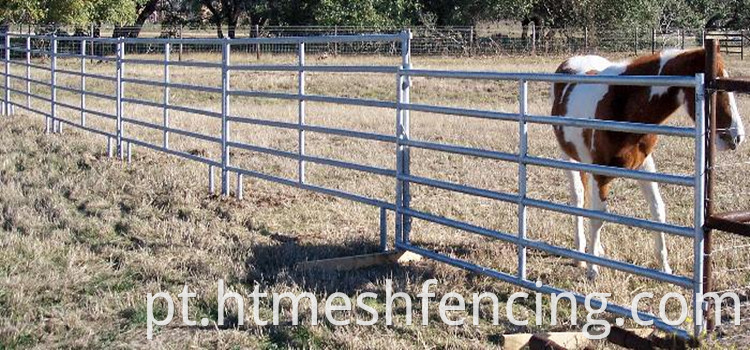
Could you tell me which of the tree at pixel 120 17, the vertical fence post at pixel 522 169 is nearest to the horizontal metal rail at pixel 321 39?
the vertical fence post at pixel 522 169

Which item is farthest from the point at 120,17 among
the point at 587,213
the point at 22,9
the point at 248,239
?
the point at 587,213

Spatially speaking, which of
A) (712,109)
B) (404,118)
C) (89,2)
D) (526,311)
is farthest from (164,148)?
(89,2)

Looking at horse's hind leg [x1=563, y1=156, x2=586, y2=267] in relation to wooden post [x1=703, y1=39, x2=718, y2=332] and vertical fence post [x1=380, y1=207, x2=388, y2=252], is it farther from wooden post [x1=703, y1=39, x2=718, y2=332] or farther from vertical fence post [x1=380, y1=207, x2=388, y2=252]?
wooden post [x1=703, y1=39, x2=718, y2=332]

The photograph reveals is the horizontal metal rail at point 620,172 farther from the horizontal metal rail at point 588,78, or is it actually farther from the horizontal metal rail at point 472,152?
the horizontal metal rail at point 588,78

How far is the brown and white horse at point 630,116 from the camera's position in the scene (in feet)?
18.5

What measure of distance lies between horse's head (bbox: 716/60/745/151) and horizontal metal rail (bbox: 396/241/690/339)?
1082mm

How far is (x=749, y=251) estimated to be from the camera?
22.9ft

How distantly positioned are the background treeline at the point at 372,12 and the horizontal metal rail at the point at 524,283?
31086 mm

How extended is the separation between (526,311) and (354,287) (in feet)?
3.83

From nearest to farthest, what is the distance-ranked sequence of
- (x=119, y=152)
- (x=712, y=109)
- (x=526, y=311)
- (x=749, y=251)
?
(x=712, y=109) → (x=526, y=311) → (x=749, y=251) → (x=119, y=152)

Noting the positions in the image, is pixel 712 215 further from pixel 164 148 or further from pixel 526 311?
pixel 164 148

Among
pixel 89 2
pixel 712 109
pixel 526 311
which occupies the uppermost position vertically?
pixel 89 2

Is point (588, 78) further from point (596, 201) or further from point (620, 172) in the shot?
point (596, 201)

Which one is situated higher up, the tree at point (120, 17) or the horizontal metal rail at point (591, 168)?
the tree at point (120, 17)
